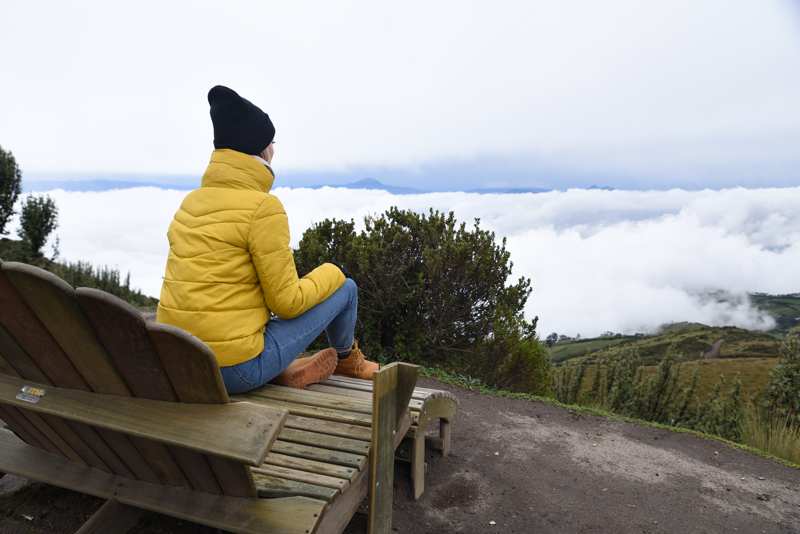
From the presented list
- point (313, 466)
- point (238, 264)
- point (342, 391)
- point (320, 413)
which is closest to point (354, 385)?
point (342, 391)

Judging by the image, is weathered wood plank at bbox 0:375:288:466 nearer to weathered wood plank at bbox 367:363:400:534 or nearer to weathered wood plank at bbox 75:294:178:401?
weathered wood plank at bbox 75:294:178:401

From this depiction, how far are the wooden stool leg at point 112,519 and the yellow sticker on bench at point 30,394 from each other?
0.79 m

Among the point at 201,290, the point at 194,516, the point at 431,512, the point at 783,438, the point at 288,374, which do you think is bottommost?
the point at 783,438

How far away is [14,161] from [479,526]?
17946 mm

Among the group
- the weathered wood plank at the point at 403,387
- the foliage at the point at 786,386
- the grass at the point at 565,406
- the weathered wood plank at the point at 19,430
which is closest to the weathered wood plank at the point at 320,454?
the weathered wood plank at the point at 403,387

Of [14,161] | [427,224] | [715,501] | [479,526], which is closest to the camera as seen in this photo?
[479,526]

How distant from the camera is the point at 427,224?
6746 millimetres

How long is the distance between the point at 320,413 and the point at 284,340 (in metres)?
0.43

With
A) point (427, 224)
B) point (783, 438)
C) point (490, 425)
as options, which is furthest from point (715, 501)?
point (427, 224)

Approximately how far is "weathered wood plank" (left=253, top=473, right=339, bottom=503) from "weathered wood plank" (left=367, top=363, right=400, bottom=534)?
347 mm

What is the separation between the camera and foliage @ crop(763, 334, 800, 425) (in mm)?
6695

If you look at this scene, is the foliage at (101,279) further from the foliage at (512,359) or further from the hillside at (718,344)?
the hillside at (718,344)

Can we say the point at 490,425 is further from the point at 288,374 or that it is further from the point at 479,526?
the point at 288,374

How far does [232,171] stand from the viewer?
2256mm
